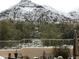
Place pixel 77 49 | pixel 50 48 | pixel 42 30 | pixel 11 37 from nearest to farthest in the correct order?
pixel 77 49 → pixel 50 48 → pixel 11 37 → pixel 42 30

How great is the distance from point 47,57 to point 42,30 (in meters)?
5.76

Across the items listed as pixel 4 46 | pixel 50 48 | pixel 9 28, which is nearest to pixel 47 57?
pixel 50 48

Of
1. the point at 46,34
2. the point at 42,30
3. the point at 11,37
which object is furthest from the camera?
the point at 42,30

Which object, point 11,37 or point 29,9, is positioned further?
point 29,9

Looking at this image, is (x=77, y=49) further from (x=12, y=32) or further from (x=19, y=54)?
(x=12, y=32)

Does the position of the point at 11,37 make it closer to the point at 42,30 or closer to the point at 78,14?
the point at 42,30

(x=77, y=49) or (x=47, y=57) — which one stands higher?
(x=77, y=49)

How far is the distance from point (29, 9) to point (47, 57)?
1875 centimetres

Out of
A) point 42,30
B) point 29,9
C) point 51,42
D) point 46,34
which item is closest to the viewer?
point 51,42

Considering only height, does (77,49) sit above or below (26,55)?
above

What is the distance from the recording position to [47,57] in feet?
20.7

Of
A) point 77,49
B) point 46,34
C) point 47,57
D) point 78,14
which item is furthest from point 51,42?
point 78,14

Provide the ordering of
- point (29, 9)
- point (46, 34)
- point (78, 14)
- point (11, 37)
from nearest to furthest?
point (11, 37)
point (46, 34)
point (78, 14)
point (29, 9)

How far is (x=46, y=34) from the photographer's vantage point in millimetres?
11016
